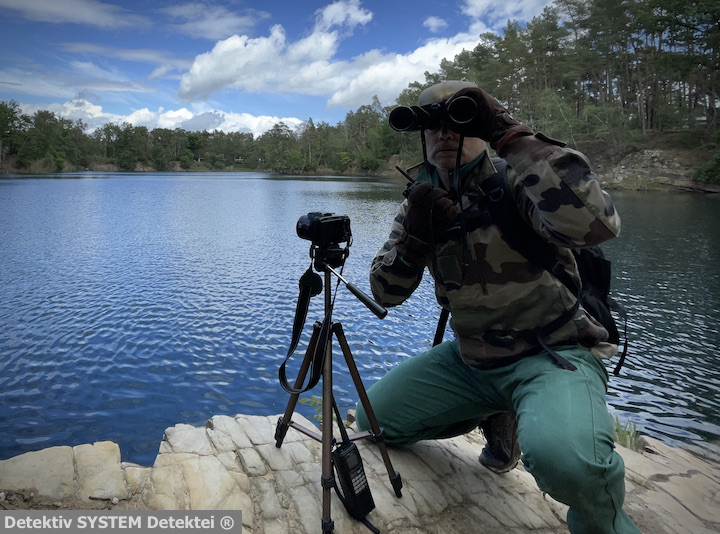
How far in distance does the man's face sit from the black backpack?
14 cm

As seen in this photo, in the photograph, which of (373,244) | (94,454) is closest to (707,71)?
(373,244)

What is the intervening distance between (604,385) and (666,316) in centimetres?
797

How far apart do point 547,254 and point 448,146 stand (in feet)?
2.24

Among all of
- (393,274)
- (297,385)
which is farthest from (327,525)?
(393,274)

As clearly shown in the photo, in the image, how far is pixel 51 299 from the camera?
319 inches

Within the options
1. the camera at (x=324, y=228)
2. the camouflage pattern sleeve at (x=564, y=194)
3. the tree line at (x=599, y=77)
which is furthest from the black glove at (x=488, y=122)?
the tree line at (x=599, y=77)

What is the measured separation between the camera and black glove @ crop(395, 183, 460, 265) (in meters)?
2.02

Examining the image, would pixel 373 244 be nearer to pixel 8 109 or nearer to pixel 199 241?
pixel 199 241

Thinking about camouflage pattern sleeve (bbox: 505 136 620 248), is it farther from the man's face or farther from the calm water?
the calm water

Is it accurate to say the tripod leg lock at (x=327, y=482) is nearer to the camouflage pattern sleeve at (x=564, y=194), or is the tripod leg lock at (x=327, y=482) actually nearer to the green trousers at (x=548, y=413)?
the green trousers at (x=548, y=413)

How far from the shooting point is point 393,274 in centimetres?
243

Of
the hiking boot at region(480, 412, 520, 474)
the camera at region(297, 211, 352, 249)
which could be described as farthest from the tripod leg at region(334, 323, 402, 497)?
the hiking boot at region(480, 412, 520, 474)

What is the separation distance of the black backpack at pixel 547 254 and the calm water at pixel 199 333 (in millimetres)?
3827

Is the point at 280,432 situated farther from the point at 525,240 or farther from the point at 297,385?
the point at 525,240
